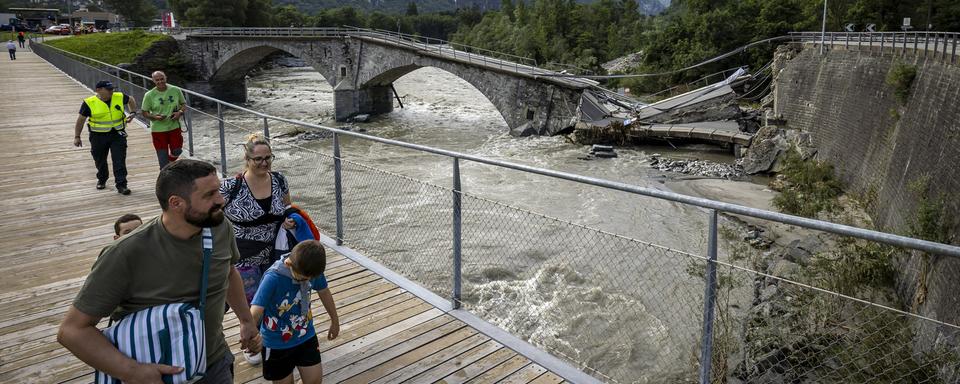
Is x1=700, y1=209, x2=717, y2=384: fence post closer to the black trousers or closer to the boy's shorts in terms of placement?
the boy's shorts

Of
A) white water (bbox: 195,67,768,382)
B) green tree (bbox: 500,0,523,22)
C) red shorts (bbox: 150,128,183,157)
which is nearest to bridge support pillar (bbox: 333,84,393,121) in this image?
white water (bbox: 195,67,768,382)

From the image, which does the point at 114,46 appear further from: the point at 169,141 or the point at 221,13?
the point at 169,141

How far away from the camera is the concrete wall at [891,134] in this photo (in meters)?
9.77

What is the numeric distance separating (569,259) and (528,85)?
18474 millimetres

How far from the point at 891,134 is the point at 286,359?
15672 millimetres

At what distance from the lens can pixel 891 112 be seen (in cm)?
→ 1516

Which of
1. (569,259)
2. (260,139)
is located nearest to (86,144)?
(569,259)

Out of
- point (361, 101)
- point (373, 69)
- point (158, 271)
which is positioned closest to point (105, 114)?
point (158, 271)

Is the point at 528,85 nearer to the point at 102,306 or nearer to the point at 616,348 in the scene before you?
the point at 616,348

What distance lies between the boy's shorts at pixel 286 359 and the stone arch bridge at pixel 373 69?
2482cm

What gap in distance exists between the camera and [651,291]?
1052 centimetres

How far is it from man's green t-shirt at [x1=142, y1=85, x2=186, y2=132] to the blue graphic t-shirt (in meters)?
6.01

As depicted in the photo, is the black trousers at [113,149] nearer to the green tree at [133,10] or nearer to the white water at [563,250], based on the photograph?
the white water at [563,250]

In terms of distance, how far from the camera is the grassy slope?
45531 millimetres
